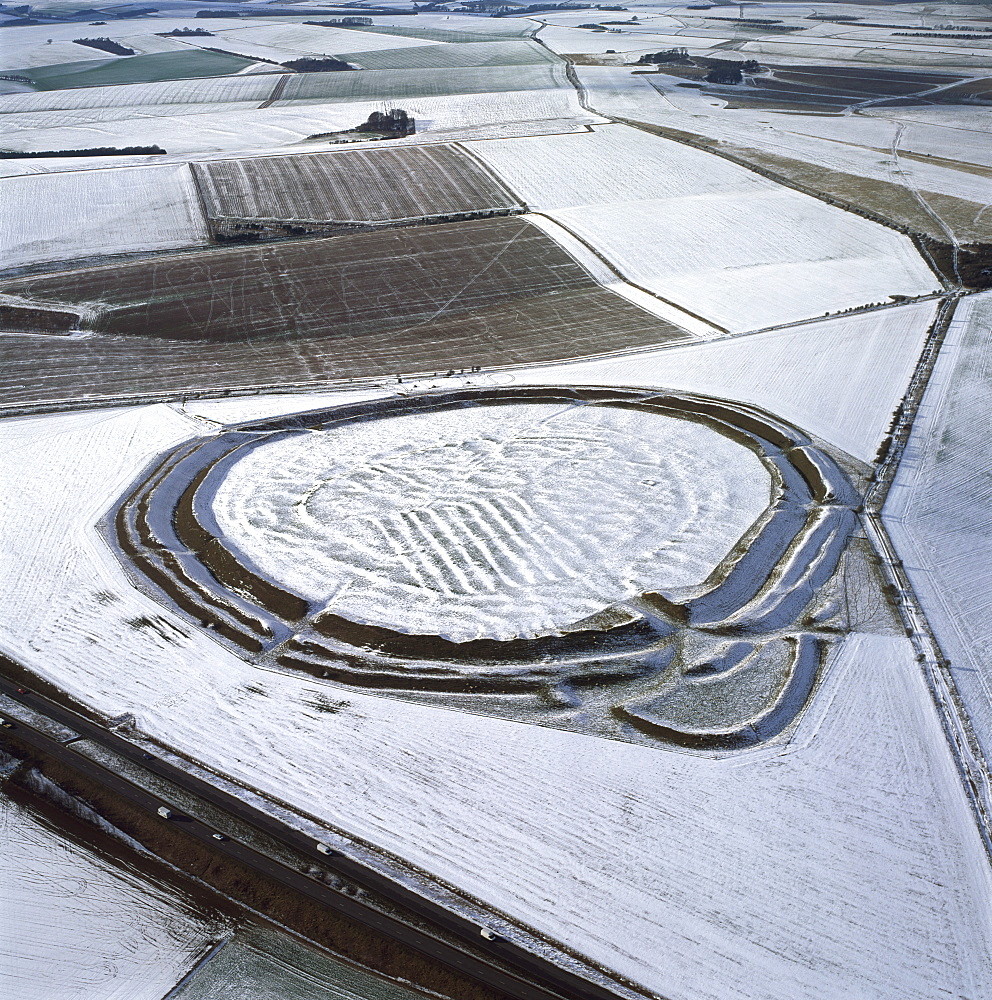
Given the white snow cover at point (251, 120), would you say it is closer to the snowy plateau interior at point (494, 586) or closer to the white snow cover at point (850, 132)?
the white snow cover at point (850, 132)

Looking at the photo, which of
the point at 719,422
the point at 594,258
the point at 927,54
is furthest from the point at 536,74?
the point at 719,422

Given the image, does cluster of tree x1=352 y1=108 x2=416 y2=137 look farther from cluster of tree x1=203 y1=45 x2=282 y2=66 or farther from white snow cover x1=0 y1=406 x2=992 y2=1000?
white snow cover x1=0 y1=406 x2=992 y2=1000

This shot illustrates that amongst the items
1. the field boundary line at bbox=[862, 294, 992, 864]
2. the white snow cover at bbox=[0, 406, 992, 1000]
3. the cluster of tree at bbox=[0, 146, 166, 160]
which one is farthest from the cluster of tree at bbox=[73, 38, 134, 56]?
the field boundary line at bbox=[862, 294, 992, 864]

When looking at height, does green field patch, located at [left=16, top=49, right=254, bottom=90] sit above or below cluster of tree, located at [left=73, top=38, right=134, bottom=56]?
below

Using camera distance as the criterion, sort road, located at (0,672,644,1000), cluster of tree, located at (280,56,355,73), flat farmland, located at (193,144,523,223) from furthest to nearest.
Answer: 1. cluster of tree, located at (280,56,355,73)
2. flat farmland, located at (193,144,523,223)
3. road, located at (0,672,644,1000)

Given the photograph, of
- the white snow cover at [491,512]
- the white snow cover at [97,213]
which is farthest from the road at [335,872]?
the white snow cover at [97,213]

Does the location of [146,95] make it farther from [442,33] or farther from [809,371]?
[809,371]

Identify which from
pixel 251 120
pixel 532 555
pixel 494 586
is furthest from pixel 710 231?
pixel 251 120
